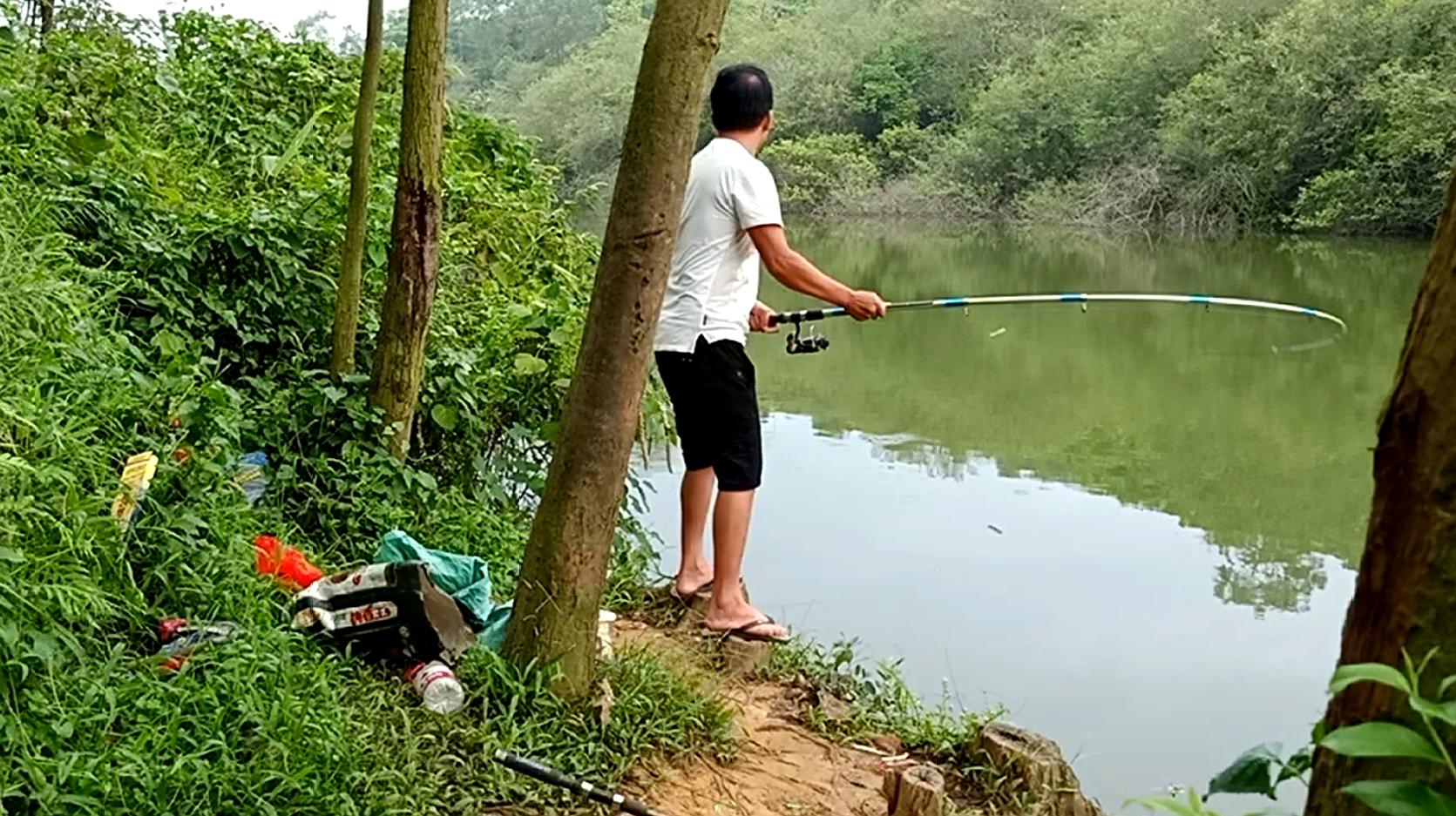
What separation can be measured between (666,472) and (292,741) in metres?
3.91

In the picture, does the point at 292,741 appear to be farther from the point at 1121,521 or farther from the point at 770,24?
the point at 770,24

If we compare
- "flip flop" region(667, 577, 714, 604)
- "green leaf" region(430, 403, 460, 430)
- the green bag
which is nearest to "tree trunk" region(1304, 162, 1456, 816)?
the green bag

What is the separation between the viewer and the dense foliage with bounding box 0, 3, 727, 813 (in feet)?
7.38

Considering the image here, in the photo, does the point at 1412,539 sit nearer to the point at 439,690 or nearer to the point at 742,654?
the point at 439,690

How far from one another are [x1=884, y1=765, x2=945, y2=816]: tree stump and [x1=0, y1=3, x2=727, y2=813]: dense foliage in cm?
36

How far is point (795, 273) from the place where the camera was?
10.2 ft

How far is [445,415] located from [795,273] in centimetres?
120

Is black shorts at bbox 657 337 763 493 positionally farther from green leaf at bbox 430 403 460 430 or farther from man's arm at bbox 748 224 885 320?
green leaf at bbox 430 403 460 430

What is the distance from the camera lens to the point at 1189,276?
17.1 m

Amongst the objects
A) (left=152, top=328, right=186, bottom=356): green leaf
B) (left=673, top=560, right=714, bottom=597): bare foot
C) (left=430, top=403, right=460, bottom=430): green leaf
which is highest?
(left=152, top=328, right=186, bottom=356): green leaf

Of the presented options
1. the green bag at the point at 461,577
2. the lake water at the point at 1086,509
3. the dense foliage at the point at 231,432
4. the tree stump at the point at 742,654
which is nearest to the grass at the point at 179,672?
the dense foliage at the point at 231,432

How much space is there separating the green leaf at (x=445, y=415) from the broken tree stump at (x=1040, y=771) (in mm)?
1630

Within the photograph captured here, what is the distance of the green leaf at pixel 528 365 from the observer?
403 cm

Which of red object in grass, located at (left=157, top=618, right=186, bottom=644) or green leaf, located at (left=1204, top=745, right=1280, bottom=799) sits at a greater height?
green leaf, located at (left=1204, top=745, right=1280, bottom=799)
